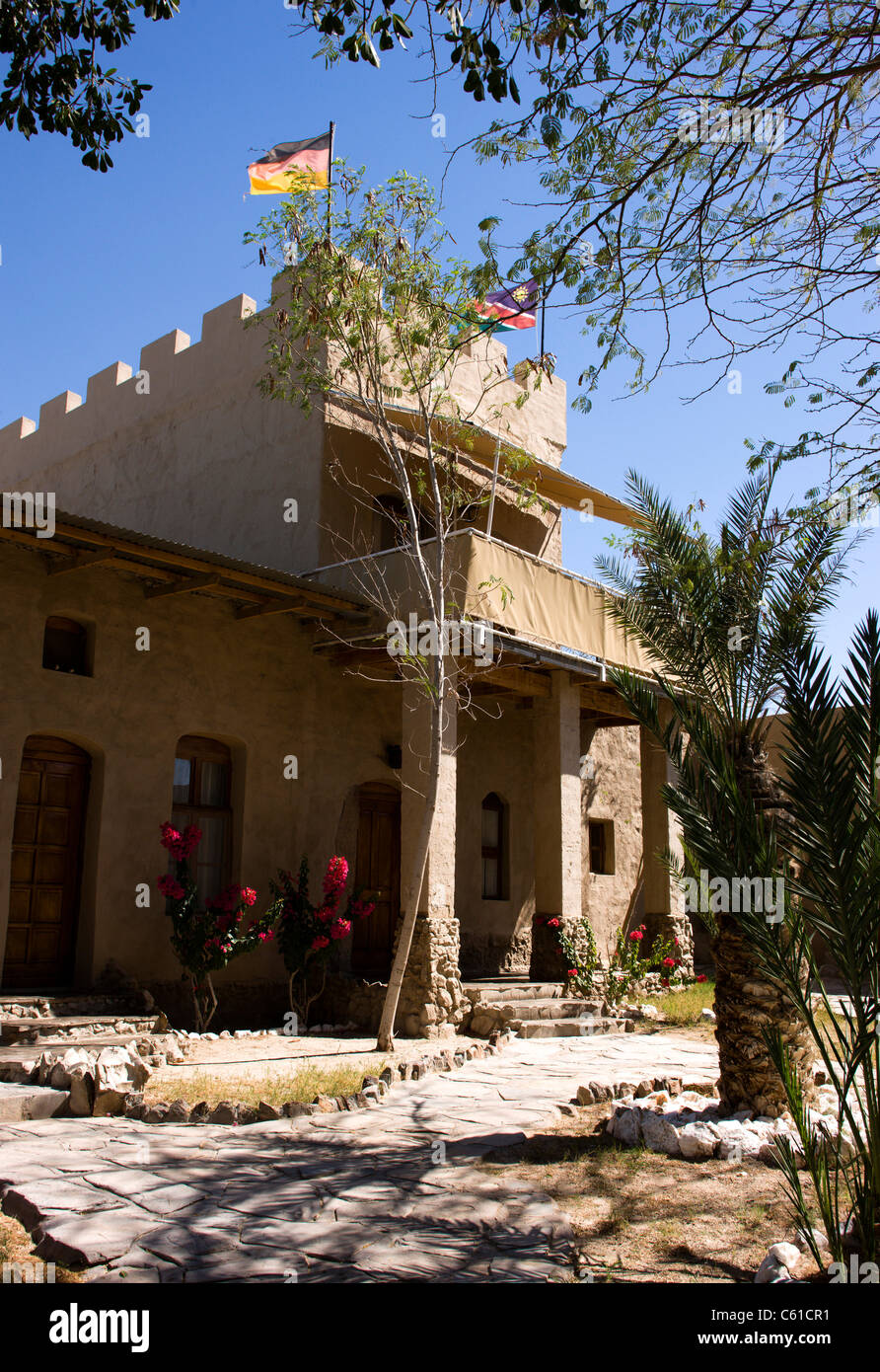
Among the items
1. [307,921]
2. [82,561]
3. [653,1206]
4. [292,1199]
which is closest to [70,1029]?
[307,921]

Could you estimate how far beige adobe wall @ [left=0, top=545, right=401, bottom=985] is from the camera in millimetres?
10891

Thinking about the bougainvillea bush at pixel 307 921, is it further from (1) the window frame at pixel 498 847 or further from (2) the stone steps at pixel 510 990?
(1) the window frame at pixel 498 847

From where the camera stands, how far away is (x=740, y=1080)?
672cm

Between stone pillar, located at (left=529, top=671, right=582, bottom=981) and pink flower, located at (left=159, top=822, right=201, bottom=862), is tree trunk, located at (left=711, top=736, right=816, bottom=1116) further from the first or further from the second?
stone pillar, located at (left=529, top=671, right=582, bottom=981)

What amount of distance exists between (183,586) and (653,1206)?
330 inches

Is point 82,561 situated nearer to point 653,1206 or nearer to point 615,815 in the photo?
point 653,1206

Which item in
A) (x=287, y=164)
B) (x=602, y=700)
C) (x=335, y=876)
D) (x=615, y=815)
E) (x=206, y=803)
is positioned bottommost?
(x=335, y=876)

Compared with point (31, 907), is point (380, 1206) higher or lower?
lower

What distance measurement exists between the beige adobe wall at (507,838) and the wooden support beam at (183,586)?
18.6 feet

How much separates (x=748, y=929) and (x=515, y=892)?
1283cm

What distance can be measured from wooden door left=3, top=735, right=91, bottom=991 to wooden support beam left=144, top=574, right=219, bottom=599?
1965 millimetres

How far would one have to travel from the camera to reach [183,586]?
11.5 meters
